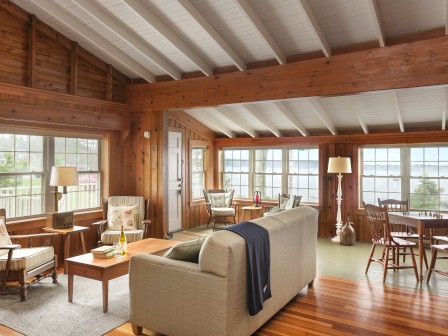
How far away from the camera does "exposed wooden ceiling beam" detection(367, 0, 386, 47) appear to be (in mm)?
3520

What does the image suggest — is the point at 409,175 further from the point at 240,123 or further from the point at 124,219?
the point at 124,219

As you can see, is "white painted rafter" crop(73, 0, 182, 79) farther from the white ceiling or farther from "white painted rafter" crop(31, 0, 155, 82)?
"white painted rafter" crop(31, 0, 155, 82)

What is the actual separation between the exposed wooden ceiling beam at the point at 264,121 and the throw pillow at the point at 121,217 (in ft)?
8.62

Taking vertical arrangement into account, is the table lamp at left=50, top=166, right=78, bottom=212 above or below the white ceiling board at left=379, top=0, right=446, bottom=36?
below

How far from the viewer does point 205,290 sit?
2.58 m

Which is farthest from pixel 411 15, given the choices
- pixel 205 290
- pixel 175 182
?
pixel 175 182

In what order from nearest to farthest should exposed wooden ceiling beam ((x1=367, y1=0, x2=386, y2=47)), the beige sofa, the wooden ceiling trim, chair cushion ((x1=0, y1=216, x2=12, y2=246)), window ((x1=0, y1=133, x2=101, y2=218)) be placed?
the beige sofa
exposed wooden ceiling beam ((x1=367, y1=0, x2=386, y2=47))
the wooden ceiling trim
chair cushion ((x1=0, y1=216, x2=12, y2=246))
window ((x1=0, y1=133, x2=101, y2=218))

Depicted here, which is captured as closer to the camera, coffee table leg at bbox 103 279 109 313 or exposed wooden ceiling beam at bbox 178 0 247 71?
coffee table leg at bbox 103 279 109 313

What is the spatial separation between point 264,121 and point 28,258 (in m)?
4.59

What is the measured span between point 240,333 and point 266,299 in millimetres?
372

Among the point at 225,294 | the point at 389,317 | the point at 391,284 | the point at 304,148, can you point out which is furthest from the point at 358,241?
the point at 225,294

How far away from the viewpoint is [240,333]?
2699 mm

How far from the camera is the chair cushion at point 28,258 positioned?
3729 mm

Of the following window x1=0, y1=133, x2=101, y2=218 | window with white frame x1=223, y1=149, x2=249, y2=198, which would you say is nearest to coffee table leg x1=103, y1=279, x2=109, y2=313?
window x1=0, y1=133, x2=101, y2=218
